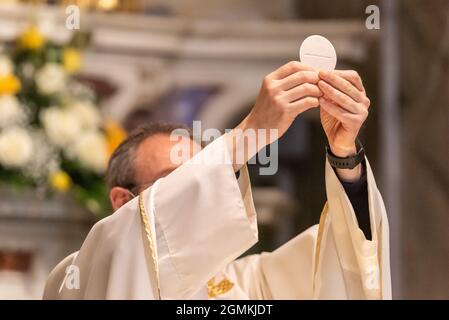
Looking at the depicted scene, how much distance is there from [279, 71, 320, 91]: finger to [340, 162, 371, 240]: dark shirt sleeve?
0.30 meters

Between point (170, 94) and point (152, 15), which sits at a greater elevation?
point (152, 15)

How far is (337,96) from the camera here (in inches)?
79.4

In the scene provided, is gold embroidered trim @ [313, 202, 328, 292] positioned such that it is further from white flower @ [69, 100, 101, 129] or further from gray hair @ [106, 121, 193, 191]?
white flower @ [69, 100, 101, 129]

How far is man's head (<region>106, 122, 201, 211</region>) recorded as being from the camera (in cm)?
251

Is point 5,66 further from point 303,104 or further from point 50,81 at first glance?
point 303,104

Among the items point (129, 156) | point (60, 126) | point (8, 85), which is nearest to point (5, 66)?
point (8, 85)

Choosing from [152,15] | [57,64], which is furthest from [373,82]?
[57,64]

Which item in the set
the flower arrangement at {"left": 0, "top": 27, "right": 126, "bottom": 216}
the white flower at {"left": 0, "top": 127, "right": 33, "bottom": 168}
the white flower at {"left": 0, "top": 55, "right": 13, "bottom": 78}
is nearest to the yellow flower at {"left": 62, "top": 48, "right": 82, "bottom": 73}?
the flower arrangement at {"left": 0, "top": 27, "right": 126, "bottom": 216}

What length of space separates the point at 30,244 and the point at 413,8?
192 cm

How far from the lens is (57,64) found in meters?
4.08

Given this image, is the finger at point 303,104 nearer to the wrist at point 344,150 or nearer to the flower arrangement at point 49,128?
the wrist at point 344,150

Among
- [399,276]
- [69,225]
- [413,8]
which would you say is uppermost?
[413,8]

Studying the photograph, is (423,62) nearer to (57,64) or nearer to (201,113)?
(201,113)

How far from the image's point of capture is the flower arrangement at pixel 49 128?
3820mm
